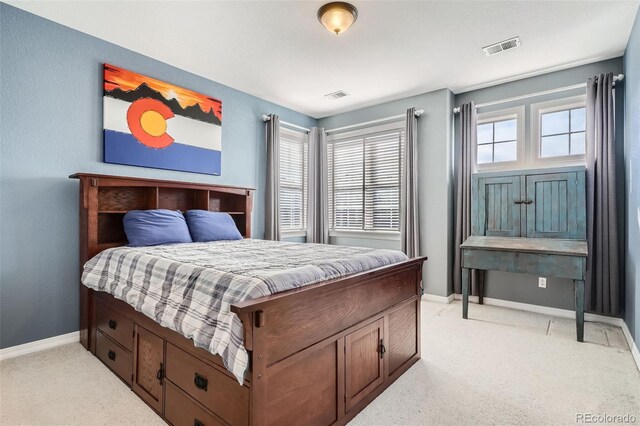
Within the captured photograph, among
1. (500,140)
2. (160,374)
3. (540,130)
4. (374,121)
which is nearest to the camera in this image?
(160,374)

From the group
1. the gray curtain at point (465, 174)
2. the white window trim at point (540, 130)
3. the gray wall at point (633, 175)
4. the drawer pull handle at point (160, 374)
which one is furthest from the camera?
the gray curtain at point (465, 174)

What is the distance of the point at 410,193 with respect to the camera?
420cm

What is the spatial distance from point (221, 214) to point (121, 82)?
1.52 m

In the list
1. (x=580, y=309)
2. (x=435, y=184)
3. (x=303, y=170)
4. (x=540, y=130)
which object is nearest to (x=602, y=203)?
(x=540, y=130)

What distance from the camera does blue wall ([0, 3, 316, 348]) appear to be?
2.46 metres

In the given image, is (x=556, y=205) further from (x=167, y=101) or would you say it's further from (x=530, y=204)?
(x=167, y=101)

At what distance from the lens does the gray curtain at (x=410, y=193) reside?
13.6 feet

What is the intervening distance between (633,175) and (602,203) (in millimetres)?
629

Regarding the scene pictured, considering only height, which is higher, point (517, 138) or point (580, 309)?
point (517, 138)

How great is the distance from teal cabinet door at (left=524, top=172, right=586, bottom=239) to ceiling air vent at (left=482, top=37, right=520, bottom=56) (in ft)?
4.39

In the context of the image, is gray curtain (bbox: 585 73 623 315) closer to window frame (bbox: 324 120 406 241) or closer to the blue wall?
window frame (bbox: 324 120 406 241)

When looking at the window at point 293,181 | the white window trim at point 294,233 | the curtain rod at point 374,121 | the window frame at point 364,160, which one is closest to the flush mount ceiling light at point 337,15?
the curtain rod at point 374,121

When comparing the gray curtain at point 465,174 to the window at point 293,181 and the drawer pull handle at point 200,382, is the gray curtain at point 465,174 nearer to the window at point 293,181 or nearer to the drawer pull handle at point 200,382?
the window at point 293,181

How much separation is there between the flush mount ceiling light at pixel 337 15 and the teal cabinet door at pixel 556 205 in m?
2.52
